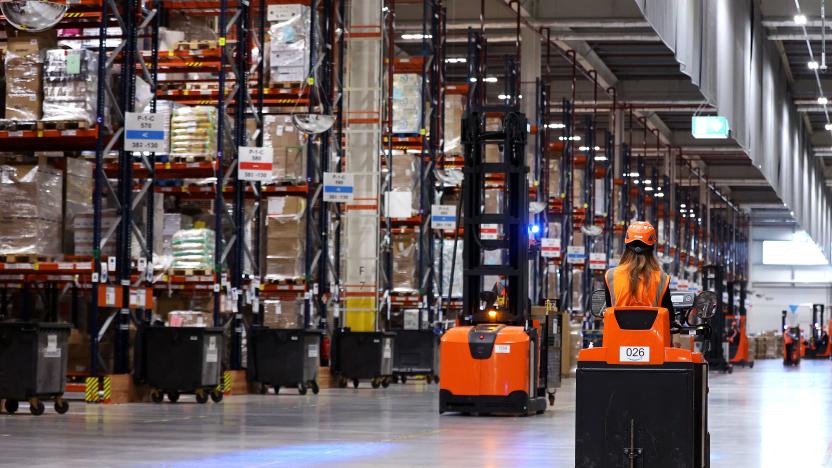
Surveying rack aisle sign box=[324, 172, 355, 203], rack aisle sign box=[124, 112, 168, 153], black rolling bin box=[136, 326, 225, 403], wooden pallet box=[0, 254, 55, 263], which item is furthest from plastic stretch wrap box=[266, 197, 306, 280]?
wooden pallet box=[0, 254, 55, 263]

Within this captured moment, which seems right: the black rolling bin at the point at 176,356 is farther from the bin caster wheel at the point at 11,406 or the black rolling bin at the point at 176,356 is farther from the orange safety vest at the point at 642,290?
the orange safety vest at the point at 642,290

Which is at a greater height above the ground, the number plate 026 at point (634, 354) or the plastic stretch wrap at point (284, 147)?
the plastic stretch wrap at point (284, 147)

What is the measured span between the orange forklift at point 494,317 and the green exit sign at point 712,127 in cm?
1213

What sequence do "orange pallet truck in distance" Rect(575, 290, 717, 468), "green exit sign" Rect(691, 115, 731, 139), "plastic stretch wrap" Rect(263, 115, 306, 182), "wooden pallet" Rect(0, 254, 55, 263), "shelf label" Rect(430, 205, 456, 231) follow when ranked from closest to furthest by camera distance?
"orange pallet truck in distance" Rect(575, 290, 717, 468), "wooden pallet" Rect(0, 254, 55, 263), "plastic stretch wrap" Rect(263, 115, 306, 182), "shelf label" Rect(430, 205, 456, 231), "green exit sign" Rect(691, 115, 731, 139)

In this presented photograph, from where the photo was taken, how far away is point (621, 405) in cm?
710

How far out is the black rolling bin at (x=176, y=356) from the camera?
14719 mm

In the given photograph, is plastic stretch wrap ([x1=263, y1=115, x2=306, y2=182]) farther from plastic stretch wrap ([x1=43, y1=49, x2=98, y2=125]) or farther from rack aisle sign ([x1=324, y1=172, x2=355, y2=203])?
plastic stretch wrap ([x1=43, y1=49, x2=98, y2=125])

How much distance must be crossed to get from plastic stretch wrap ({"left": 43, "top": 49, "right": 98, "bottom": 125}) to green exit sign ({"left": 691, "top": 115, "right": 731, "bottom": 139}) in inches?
582

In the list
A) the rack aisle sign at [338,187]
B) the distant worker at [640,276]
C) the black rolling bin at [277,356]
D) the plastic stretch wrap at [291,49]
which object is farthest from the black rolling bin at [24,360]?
the distant worker at [640,276]

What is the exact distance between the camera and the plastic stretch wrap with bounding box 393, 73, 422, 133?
2259cm

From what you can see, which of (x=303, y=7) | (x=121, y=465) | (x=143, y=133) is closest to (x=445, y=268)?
(x=303, y=7)

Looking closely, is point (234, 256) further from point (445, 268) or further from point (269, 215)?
point (445, 268)

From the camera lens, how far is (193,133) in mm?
16531

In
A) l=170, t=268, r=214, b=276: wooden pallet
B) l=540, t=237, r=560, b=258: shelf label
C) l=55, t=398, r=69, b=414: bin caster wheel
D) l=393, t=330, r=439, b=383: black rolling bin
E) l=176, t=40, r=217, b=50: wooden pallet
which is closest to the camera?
l=55, t=398, r=69, b=414: bin caster wheel
